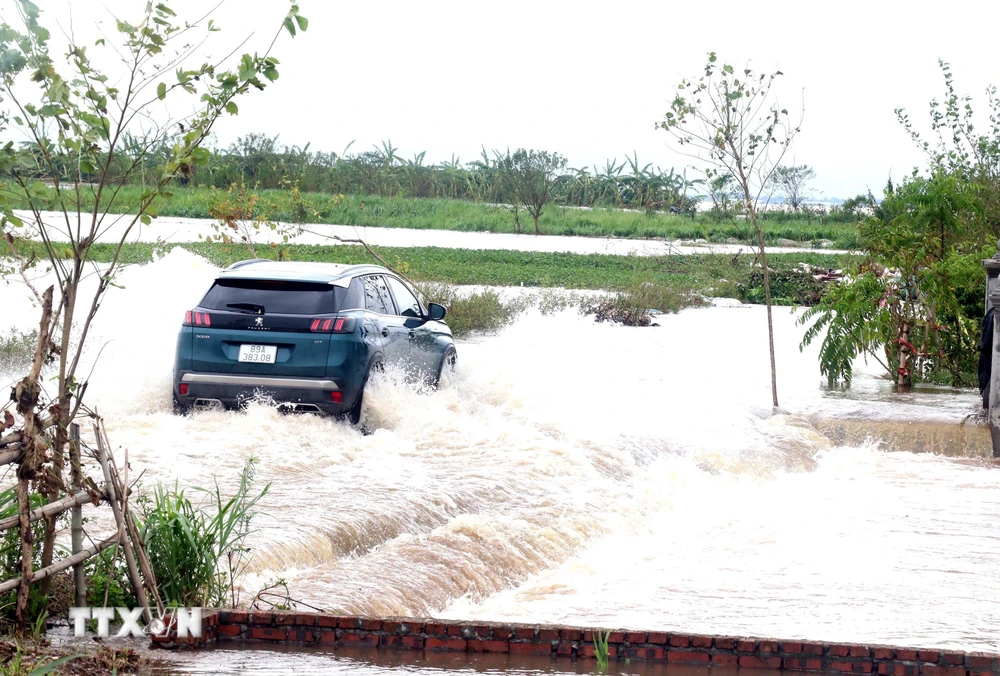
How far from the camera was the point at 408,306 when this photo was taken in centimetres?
1256

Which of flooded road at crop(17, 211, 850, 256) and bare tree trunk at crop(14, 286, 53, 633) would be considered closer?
bare tree trunk at crop(14, 286, 53, 633)

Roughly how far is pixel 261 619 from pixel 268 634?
0.07 m

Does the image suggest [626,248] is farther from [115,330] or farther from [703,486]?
[703,486]

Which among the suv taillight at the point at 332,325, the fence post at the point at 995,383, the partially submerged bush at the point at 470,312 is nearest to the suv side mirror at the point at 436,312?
the suv taillight at the point at 332,325

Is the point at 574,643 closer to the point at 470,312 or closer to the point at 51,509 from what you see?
the point at 51,509

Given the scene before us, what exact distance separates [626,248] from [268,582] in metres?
41.8

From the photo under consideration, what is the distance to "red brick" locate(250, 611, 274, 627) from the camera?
5.42 m

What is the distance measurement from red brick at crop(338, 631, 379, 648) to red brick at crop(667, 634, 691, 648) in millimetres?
1288

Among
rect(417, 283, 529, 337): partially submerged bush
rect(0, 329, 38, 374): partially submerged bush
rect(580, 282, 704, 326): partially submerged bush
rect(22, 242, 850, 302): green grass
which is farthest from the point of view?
rect(22, 242, 850, 302): green grass

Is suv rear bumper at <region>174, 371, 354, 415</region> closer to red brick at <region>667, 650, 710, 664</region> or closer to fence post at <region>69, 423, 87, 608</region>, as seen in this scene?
fence post at <region>69, 423, 87, 608</region>

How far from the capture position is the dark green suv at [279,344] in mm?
10609

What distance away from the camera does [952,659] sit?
5.01 metres

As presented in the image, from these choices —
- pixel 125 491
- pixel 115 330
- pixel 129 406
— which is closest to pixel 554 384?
pixel 129 406

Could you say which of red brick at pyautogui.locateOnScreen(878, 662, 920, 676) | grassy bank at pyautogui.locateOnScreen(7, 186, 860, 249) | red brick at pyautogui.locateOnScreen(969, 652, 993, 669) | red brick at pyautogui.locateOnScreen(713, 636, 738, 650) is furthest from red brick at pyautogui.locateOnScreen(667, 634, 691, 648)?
grassy bank at pyautogui.locateOnScreen(7, 186, 860, 249)
